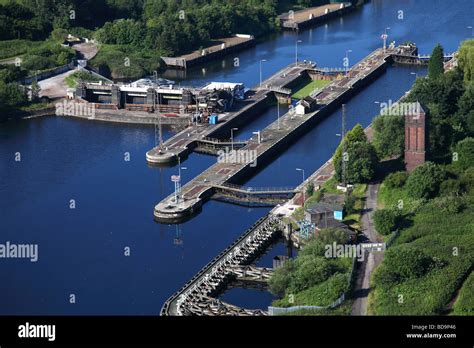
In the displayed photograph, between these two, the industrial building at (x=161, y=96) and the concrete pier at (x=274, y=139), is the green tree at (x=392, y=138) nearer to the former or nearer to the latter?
the concrete pier at (x=274, y=139)

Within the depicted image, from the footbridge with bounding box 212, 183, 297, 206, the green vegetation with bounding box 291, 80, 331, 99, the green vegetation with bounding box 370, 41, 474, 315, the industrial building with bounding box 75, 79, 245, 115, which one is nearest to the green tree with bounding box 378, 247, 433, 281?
the green vegetation with bounding box 370, 41, 474, 315

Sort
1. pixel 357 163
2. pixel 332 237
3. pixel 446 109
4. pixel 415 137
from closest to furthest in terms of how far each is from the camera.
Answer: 1. pixel 332 237
2. pixel 357 163
3. pixel 415 137
4. pixel 446 109

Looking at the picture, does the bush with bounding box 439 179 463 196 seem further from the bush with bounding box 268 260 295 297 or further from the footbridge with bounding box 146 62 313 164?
the footbridge with bounding box 146 62 313 164

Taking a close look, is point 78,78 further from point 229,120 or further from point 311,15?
point 311,15

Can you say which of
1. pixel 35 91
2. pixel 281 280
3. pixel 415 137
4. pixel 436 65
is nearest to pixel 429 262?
pixel 281 280

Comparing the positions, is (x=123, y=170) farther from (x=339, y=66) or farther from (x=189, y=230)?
Answer: (x=339, y=66)

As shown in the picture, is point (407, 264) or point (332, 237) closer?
point (407, 264)
